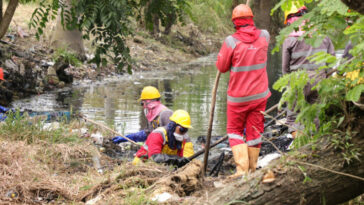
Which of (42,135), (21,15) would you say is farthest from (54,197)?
(21,15)

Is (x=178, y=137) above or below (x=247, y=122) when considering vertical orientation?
below

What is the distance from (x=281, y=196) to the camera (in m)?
3.05

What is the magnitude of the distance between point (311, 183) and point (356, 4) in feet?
3.78

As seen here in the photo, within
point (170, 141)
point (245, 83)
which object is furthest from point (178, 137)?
point (245, 83)

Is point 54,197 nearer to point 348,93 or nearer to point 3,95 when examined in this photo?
point 348,93

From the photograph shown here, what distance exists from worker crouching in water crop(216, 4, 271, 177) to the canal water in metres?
3.21

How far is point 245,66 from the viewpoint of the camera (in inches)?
199

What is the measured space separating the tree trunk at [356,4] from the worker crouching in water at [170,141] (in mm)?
3343

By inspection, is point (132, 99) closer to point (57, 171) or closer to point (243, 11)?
point (57, 171)

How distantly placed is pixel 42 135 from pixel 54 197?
195cm

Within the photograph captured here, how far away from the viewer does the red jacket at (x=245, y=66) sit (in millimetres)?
5023

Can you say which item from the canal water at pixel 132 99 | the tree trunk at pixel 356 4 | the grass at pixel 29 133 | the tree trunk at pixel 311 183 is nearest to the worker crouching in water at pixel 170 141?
the grass at pixel 29 133

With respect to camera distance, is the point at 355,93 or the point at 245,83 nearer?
the point at 355,93

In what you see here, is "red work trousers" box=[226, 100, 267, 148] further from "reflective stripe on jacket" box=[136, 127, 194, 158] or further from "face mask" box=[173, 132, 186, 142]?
"reflective stripe on jacket" box=[136, 127, 194, 158]
